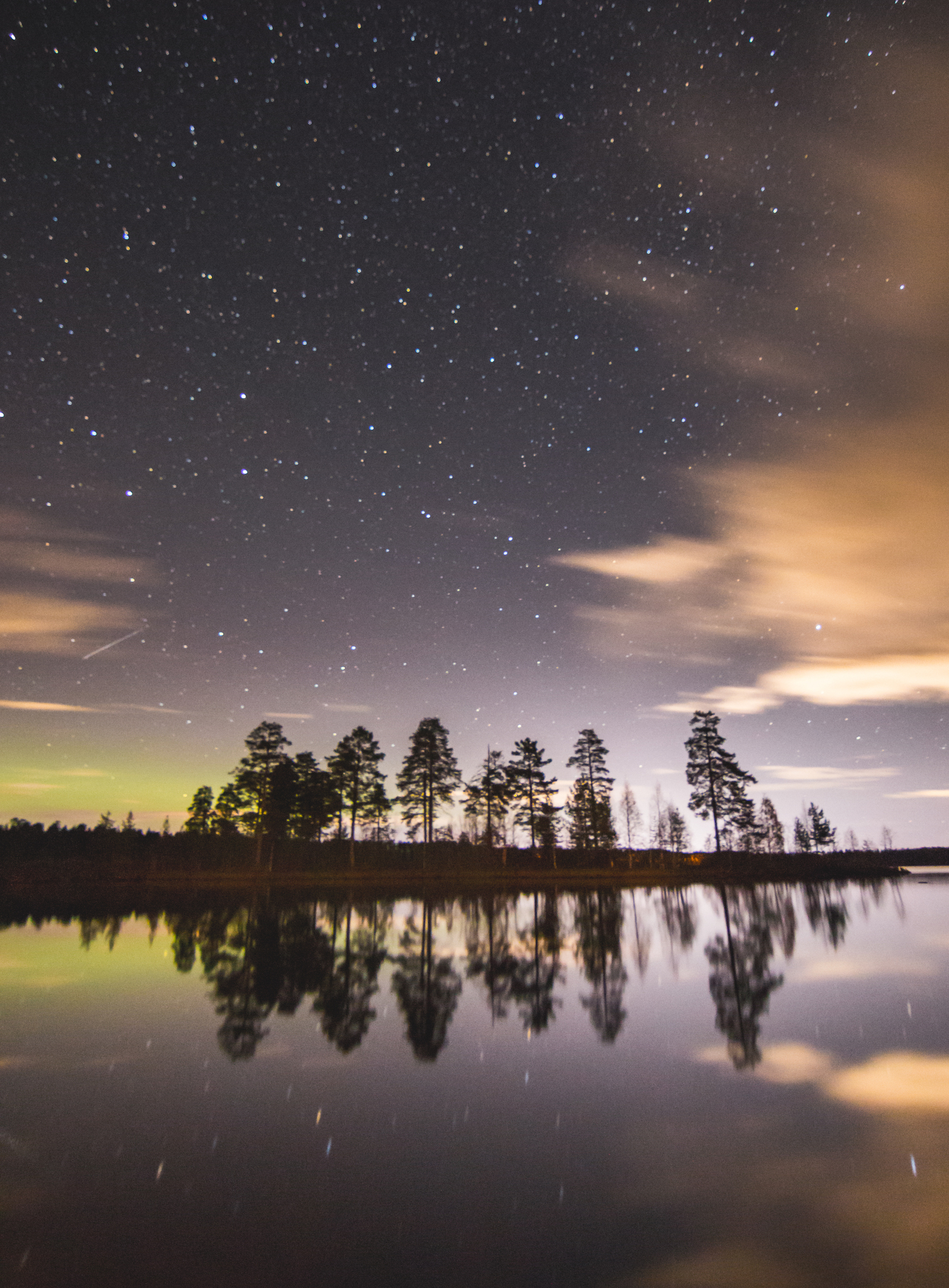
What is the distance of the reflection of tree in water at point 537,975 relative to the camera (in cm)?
1137

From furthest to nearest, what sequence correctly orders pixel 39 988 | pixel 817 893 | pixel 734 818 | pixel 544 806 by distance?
pixel 544 806
pixel 734 818
pixel 817 893
pixel 39 988

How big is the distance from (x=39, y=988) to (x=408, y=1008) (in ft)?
26.7

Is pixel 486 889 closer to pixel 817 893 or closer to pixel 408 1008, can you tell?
pixel 817 893

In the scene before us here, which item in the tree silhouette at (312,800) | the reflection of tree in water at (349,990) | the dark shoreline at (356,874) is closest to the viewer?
the reflection of tree in water at (349,990)

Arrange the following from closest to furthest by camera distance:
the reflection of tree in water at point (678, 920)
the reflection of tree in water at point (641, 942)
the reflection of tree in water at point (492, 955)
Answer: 1. the reflection of tree in water at point (492, 955)
2. the reflection of tree in water at point (641, 942)
3. the reflection of tree in water at point (678, 920)

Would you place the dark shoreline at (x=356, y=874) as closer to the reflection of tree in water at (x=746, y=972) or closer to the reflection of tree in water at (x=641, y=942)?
the reflection of tree in water at (x=641, y=942)

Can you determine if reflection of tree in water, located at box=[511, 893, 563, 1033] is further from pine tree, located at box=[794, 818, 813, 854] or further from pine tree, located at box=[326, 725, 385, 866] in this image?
pine tree, located at box=[794, 818, 813, 854]

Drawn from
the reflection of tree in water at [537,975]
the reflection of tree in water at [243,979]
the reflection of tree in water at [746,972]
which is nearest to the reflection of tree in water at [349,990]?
the reflection of tree in water at [243,979]

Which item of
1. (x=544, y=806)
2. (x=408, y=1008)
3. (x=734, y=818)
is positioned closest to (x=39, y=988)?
(x=408, y=1008)

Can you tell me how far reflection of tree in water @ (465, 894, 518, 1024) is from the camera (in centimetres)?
1272

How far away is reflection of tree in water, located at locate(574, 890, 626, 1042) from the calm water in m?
0.16

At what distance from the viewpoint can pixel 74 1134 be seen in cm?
657

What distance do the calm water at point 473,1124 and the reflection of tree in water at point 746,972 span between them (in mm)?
126

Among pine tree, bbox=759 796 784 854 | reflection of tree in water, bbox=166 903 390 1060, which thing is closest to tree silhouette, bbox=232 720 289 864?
reflection of tree in water, bbox=166 903 390 1060
